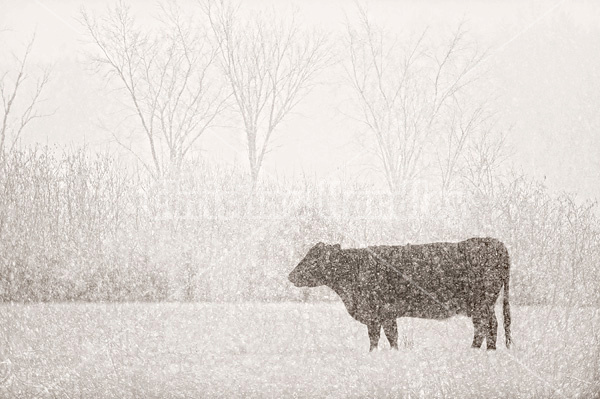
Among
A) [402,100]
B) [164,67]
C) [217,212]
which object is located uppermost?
[164,67]

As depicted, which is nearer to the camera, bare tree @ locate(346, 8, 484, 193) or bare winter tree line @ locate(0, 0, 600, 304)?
bare winter tree line @ locate(0, 0, 600, 304)

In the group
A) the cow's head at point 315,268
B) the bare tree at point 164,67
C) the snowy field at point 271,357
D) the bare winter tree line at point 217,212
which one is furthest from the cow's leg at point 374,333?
the bare tree at point 164,67

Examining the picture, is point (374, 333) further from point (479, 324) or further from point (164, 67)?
point (164, 67)

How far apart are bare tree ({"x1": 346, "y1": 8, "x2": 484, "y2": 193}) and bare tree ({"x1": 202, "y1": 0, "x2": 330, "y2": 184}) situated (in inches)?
63.2

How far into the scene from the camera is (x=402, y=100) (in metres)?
17.9

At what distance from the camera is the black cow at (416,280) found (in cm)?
574

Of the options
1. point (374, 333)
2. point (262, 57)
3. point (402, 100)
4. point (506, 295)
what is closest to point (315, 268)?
point (374, 333)

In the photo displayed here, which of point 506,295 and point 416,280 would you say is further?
point 506,295

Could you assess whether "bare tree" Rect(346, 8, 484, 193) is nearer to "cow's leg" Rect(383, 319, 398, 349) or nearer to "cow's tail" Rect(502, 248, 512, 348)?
"cow's tail" Rect(502, 248, 512, 348)

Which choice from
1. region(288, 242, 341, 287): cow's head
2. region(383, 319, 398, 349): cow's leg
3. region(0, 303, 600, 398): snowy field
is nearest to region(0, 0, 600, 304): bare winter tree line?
region(0, 303, 600, 398): snowy field

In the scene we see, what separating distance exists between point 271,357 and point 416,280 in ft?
7.05

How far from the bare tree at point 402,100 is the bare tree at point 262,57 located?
5.27ft

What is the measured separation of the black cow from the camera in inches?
226

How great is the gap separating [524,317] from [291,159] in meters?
13.8
